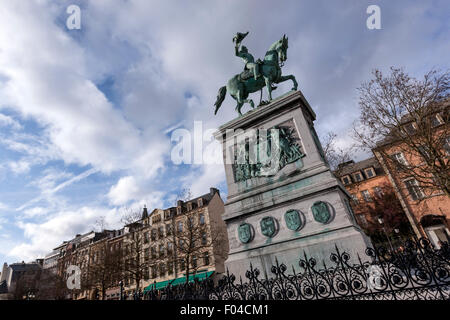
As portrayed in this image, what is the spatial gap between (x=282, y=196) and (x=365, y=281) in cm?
375

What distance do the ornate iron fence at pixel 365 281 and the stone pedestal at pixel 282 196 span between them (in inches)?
52.9

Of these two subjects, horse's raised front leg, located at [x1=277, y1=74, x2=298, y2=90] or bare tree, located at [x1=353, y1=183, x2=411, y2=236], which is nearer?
horse's raised front leg, located at [x1=277, y1=74, x2=298, y2=90]

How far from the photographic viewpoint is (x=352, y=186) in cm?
2861

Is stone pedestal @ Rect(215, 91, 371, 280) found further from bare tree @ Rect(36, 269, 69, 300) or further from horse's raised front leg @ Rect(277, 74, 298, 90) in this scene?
bare tree @ Rect(36, 269, 69, 300)

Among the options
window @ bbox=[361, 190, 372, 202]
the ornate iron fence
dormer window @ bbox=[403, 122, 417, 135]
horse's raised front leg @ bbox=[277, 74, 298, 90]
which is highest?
dormer window @ bbox=[403, 122, 417, 135]

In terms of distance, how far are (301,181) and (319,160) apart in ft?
3.10

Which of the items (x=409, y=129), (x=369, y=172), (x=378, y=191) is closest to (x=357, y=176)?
(x=369, y=172)

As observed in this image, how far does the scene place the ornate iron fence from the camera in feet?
11.7

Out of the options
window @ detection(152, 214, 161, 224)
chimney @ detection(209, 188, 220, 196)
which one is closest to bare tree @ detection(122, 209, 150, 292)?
window @ detection(152, 214, 161, 224)

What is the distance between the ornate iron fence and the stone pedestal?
1343 mm

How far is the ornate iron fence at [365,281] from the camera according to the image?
141 inches

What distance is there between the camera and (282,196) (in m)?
7.61

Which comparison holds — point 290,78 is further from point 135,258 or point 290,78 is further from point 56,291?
point 56,291
